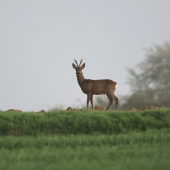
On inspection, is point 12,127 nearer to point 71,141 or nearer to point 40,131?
point 40,131

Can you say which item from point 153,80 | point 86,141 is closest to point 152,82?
point 153,80

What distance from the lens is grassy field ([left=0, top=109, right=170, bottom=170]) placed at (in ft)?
15.2

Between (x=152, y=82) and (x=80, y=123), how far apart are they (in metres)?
12.2

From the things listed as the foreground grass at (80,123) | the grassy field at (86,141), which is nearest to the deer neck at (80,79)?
the grassy field at (86,141)

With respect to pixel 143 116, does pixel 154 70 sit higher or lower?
higher

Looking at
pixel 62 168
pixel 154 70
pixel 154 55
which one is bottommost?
pixel 62 168

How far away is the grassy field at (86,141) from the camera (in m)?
4.62

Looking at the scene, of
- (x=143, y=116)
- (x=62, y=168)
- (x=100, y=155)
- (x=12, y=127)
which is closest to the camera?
(x=62, y=168)

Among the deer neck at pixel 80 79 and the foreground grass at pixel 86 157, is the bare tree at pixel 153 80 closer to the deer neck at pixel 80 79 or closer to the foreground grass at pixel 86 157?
the deer neck at pixel 80 79

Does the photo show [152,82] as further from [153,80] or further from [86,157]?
[86,157]

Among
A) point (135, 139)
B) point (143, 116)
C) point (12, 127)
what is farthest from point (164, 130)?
point (12, 127)

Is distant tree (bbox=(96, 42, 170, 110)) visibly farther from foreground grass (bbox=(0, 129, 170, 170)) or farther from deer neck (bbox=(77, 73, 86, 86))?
foreground grass (bbox=(0, 129, 170, 170))

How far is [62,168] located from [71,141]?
2814 millimetres

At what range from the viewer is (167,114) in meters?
11.0
